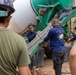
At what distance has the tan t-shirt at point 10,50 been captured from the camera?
2676mm

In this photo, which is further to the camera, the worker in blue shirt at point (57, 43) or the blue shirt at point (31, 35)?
the blue shirt at point (31, 35)

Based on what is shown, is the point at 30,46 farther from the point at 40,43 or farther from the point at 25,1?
the point at 25,1

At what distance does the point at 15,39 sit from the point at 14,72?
30 centimetres

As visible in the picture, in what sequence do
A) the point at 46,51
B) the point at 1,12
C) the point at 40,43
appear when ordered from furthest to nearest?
the point at 46,51 → the point at 40,43 → the point at 1,12

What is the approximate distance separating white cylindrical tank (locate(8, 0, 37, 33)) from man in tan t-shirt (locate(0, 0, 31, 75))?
23.1 feet

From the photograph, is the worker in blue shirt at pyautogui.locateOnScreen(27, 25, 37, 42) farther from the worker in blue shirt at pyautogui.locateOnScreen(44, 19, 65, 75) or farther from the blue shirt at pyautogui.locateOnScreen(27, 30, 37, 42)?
the worker in blue shirt at pyautogui.locateOnScreen(44, 19, 65, 75)

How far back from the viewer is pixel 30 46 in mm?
8430

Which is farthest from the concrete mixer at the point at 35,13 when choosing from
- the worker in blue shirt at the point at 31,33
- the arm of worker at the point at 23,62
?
the arm of worker at the point at 23,62

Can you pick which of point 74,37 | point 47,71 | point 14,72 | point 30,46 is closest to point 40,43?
point 30,46

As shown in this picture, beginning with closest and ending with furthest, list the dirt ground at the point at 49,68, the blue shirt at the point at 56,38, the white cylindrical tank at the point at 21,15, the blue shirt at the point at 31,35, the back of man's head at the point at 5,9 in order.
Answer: the back of man's head at the point at 5,9
the blue shirt at the point at 56,38
the dirt ground at the point at 49,68
the blue shirt at the point at 31,35
the white cylindrical tank at the point at 21,15

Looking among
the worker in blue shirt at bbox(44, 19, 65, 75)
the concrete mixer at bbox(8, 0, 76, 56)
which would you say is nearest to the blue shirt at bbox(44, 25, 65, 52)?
the worker in blue shirt at bbox(44, 19, 65, 75)

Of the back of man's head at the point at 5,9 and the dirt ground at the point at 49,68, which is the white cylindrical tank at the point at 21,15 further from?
the back of man's head at the point at 5,9

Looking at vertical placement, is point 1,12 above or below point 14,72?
above

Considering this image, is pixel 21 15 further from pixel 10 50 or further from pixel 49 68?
pixel 10 50
